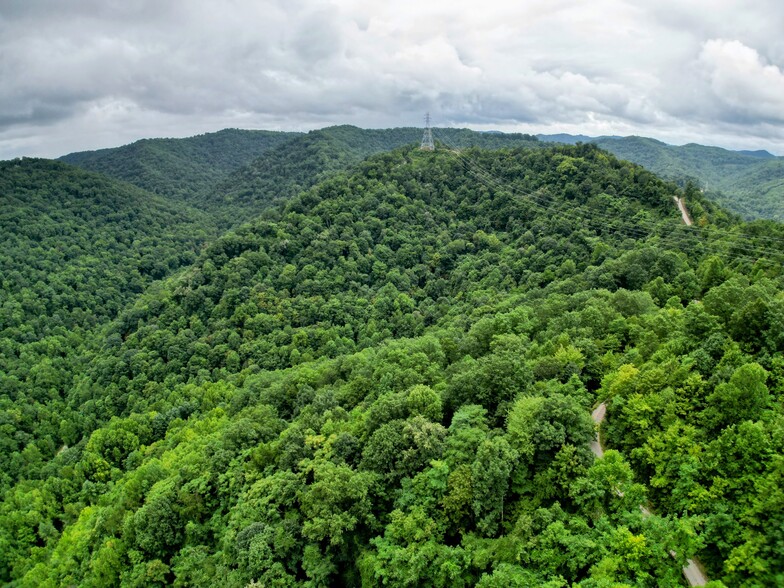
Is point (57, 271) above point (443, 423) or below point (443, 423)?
below

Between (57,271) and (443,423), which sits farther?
(57,271)

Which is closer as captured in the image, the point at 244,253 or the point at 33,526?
the point at 33,526

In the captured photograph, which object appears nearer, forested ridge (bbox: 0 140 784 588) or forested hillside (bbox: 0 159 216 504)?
forested ridge (bbox: 0 140 784 588)

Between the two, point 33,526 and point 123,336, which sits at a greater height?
point 123,336

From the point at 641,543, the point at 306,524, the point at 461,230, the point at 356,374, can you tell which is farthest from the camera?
the point at 461,230

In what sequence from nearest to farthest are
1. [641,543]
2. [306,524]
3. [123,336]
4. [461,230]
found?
[641,543] < [306,524] < [123,336] < [461,230]

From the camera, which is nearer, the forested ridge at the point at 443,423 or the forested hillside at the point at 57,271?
the forested ridge at the point at 443,423

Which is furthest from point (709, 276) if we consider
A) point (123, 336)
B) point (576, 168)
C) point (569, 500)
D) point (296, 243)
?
point (123, 336)

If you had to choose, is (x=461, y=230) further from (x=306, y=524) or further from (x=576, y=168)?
(x=306, y=524)
